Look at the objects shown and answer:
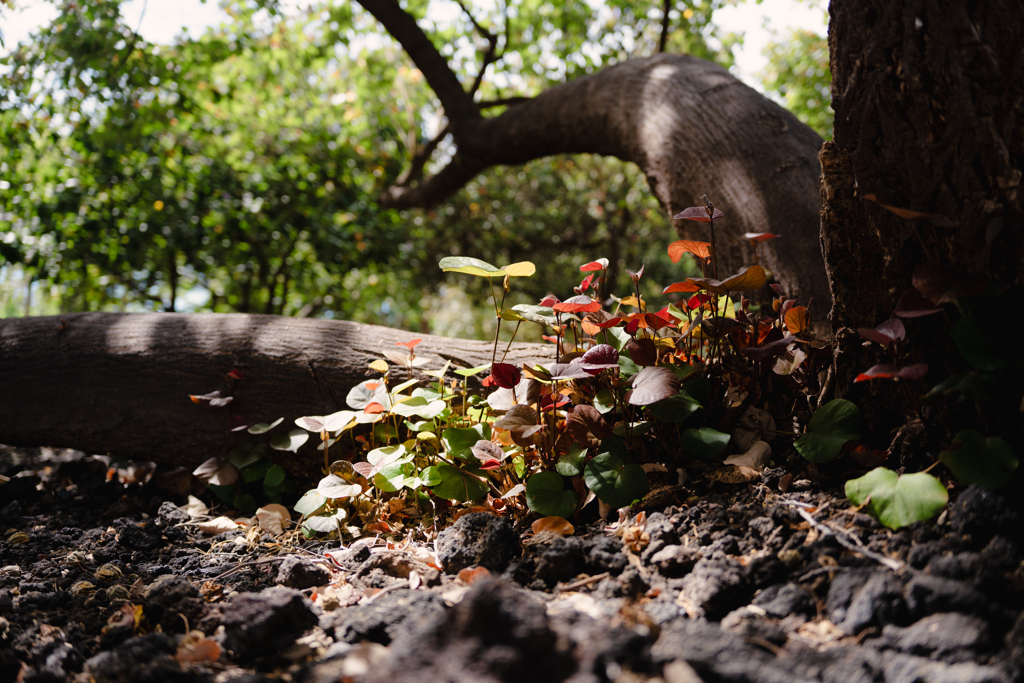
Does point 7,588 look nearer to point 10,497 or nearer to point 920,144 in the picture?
point 10,497

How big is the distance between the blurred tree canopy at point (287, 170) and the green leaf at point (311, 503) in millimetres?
1826

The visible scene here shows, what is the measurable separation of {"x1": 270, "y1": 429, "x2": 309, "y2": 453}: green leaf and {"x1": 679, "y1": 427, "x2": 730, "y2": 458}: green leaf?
1.24 meters

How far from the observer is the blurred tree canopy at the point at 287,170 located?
13.0 ft

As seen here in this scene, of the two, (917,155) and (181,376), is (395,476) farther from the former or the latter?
(917,155)

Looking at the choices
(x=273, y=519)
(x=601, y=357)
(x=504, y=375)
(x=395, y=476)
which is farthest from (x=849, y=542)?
(x=273, y=519)

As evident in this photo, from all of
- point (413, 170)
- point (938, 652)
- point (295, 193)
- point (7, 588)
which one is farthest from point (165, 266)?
point (938, 652)

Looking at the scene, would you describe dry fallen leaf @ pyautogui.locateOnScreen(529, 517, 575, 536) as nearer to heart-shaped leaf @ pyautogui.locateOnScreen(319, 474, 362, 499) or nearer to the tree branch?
heart-shaped leaf @ pyautogui.locateOnScreen(319, 474, 362, 499)

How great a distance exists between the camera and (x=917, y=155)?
3.71ft

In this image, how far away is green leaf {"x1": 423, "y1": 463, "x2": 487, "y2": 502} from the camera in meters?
1.45

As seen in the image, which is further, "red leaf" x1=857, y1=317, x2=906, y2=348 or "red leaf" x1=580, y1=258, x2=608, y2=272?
"red leaf" x1=580, y1=258, x2=608, y2=272

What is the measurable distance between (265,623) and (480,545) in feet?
1.47

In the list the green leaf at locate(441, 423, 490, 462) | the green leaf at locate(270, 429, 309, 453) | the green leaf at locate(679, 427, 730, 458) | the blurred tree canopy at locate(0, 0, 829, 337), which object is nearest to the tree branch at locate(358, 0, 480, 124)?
the blurred tree canopy at locate(0, 0, 829, 337)

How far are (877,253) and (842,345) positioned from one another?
224 millimetres

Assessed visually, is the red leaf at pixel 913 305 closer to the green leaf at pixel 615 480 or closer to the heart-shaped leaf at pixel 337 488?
the green leaf at pixel 615 480
